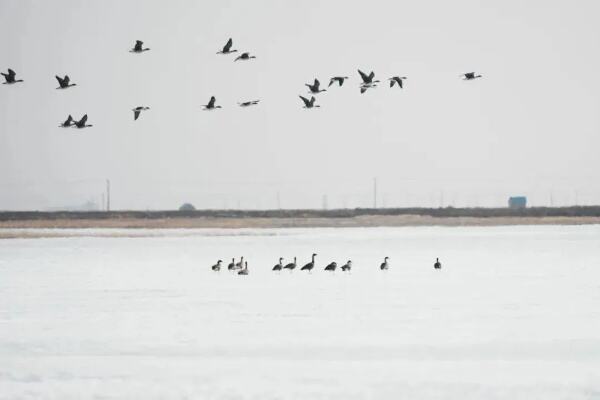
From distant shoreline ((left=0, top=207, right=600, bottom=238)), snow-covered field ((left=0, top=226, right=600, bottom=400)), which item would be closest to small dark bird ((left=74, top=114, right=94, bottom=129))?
snow-covered field ((left=0, top=226, right=600, bottom=400))

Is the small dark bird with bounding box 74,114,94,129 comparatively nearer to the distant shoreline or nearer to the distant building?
the distant shoreline

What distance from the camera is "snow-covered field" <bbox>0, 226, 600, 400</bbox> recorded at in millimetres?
16125

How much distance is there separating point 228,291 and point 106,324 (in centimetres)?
802

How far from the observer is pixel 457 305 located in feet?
85.5

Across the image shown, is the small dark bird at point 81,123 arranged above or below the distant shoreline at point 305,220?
Result: above

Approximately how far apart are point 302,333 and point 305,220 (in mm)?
94315

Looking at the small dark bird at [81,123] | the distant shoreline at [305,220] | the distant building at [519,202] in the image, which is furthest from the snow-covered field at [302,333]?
the distant building at [519,202]

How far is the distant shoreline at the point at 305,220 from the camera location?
333ft

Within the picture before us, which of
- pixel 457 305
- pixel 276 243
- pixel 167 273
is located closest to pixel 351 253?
pixel 276 243

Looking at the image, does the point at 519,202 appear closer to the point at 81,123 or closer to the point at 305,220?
the point at 305,220

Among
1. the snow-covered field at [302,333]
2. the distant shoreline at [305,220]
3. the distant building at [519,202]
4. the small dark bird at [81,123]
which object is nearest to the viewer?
the snow-covered field at [302,333]

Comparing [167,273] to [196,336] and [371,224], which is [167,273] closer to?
[196,336]

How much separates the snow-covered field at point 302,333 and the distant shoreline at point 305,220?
61.9 meters

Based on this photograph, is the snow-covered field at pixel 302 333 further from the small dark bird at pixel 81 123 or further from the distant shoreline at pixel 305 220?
the distant shoreline at pixel 305 220
